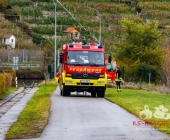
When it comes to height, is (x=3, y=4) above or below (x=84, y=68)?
above

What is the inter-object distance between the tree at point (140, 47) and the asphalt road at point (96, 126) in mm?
33494

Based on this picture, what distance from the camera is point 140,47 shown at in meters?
55.9

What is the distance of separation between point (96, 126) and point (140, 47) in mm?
39973

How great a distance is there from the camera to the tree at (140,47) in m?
55.1

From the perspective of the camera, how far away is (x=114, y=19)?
97.8 meters

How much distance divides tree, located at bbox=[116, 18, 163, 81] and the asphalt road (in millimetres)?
33494

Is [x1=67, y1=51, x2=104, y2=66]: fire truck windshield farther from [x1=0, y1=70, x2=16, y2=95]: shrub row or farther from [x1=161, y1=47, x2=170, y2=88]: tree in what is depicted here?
[x1=161, y1=47, x2=170, y2=88]: tree

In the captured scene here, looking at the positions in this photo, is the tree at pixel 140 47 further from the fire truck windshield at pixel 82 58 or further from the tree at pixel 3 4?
the tree at pixel 3 4

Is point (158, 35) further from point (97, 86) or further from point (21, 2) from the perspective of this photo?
point (21, 2)

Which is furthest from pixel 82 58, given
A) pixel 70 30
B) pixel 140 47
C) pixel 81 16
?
pixel 81 16

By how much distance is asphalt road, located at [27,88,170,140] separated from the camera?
14.3m

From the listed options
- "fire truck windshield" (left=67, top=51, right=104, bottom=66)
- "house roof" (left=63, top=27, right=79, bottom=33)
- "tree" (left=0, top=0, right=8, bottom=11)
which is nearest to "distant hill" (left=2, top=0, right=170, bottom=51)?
"house roof" (left=63, top=27, right=79, bottom=33)

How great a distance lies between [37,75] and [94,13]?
16.4 m

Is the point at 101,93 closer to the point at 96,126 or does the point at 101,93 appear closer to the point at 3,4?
the point at 96,126
